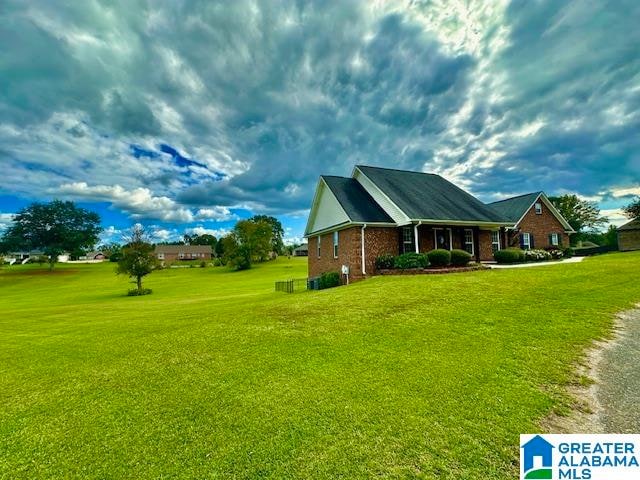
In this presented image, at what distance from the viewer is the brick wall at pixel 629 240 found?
3753 cm

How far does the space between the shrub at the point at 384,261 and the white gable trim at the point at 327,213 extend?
2987 mm

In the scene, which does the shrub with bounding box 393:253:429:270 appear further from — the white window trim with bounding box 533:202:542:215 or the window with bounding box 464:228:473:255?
the white window trim with bounding box 533:202:542:215

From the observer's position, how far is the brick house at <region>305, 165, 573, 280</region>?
1938 cm

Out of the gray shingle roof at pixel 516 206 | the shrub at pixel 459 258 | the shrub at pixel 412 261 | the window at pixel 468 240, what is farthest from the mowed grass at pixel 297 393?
the gray shingle roof at pixel 516 206

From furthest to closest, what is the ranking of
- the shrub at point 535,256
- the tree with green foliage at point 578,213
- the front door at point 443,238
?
the tree with green foliage at point 578,213 < the shrub at point 535,256 < the front door at point 443,238

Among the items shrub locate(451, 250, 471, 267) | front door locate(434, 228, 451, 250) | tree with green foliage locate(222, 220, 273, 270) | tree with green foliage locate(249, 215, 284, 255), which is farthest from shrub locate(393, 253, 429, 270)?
tree with green foliage locate(249, 215, 284, 255)

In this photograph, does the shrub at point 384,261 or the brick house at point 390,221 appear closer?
the shrub at point 384,261

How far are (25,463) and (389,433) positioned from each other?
394cm

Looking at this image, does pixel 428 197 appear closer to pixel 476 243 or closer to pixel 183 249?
pixel 476 243

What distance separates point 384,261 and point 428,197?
22.3ft

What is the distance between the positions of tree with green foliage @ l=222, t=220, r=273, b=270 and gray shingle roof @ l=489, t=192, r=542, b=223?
41224 mm

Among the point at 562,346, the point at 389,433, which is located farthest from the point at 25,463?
the point at 562,346

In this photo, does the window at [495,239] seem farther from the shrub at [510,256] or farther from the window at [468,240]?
the window at [468,240]
